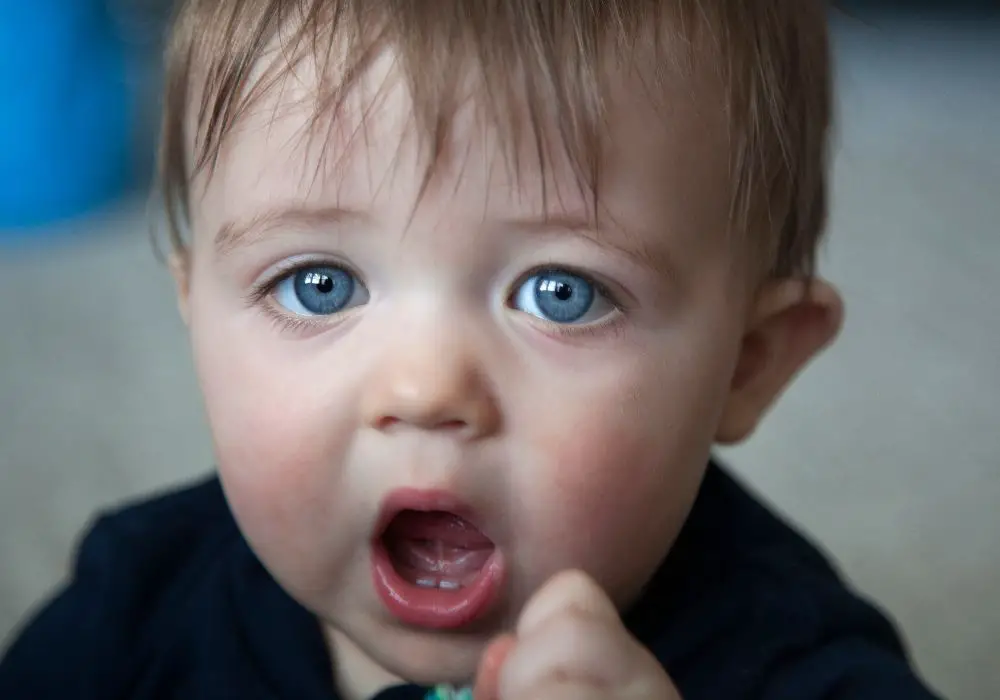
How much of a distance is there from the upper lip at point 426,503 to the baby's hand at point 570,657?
0.07 metres

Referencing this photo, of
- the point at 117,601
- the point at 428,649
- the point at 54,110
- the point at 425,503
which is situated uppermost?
the point at 425,503

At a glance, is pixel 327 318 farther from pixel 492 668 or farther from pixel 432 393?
pixel 492 668

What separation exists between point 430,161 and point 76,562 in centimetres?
43

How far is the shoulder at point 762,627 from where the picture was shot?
651mm

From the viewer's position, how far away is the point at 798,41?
0.66 meters

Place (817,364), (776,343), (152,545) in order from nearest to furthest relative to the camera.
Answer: (776,343), (152,545), (817,364)

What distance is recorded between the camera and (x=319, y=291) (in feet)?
1.96

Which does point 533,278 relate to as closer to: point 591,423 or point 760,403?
point 591,423

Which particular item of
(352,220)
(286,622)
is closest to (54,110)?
(286,622)

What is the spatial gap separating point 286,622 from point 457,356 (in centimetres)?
28

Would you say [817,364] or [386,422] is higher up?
[386,422]

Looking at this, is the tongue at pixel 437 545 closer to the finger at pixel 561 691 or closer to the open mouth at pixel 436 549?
the open mouth at pixel 436 549

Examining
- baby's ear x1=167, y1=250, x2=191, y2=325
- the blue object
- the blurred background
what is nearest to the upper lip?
baby's ear x1=167, y1=250, x2=191, y2=325

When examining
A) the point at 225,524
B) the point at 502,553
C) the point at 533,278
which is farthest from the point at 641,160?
the point at 225,524
